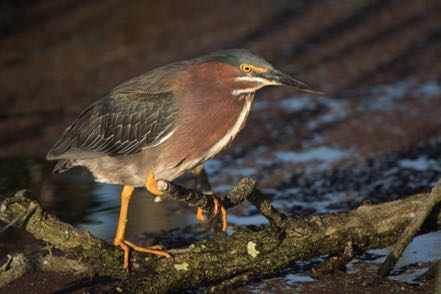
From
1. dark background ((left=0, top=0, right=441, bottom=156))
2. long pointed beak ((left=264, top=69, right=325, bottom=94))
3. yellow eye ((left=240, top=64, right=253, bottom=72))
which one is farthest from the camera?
dark background ((left=0, top=0, right=441, bottom=156))

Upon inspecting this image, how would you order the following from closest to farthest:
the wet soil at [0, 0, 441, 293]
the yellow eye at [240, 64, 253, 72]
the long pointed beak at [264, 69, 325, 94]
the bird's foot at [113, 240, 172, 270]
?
1. the bird's foot at [113, 240, 172, 270]
2. the long pointed beak at [264, 69, 325, 94]
3. the yellow eye at [240, 64, 253, 72]
4. the wet soil at [0, 0, 441, 293]

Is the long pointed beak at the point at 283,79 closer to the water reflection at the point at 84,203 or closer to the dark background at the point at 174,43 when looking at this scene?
the water reflection at the point at 84,203

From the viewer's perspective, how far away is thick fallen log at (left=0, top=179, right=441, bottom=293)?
5.18 metres

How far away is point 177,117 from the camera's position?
5695 millimetres

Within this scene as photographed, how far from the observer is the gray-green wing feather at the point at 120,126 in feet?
18.9

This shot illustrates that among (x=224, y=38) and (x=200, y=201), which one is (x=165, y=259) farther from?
(x=224, y=38)

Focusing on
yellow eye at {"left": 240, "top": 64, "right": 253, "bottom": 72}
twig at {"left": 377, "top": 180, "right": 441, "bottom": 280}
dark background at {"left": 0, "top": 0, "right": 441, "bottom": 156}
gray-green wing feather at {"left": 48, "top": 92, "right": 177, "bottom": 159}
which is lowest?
twig at {"left": 377, "top": 180, "right": 441, "bottom": 280}

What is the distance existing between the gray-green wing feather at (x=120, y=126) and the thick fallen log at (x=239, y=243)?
2.50 feet

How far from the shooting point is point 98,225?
731cm

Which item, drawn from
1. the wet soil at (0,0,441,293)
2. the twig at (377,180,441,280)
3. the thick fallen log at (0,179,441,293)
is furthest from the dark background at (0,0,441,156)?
the twig at (377,180,441,280)

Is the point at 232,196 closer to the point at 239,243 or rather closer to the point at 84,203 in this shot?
the point at 239,243

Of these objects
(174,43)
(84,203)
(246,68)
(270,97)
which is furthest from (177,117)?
(174,43)

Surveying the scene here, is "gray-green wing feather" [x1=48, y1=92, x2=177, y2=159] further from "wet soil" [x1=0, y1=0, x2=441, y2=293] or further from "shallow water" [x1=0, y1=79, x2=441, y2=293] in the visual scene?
"shallow water" [x1=0, y1=79, x2=441, y2=293]

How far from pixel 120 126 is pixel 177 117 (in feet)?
1.72
